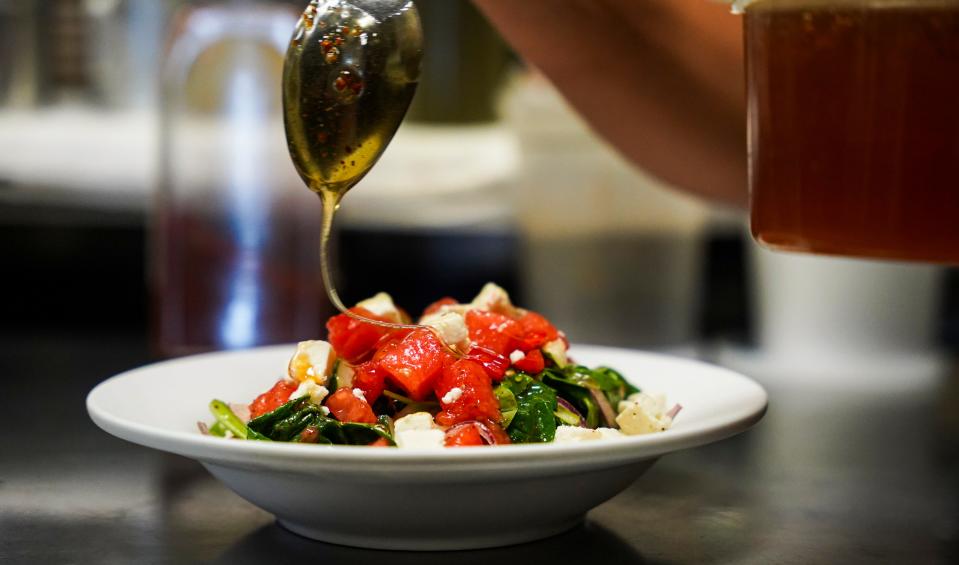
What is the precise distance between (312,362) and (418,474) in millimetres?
281

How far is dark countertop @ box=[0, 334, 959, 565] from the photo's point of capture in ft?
3.03

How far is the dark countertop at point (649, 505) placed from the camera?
0.92 m

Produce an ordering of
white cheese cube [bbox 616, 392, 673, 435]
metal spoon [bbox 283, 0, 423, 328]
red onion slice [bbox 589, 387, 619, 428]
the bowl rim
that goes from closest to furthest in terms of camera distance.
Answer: the bowl rim → metal spoon [bbox 283, 0, 423, 328] → white cheese cube [bbox 616, 392, 673, 435] → red onion slice [bbox 589, 387, 619, 428]

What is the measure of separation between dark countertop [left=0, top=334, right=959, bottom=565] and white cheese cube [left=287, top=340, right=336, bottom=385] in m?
0.13

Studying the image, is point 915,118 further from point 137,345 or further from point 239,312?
point 137,345

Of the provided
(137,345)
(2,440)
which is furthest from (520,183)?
(2,440)

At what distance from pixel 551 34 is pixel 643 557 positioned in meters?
0.70

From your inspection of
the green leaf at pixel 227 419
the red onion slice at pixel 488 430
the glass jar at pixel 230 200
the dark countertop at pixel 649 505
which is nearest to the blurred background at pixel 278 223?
the glass jar at pixel 230 200

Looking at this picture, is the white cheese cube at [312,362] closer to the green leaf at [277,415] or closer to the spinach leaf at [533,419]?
the green leaf at [277,415]

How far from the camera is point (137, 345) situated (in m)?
2.16

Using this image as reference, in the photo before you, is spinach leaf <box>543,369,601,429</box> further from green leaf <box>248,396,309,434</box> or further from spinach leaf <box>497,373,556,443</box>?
green leaf <box>248,396,309,434</box>

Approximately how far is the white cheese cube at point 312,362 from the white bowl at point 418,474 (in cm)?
11

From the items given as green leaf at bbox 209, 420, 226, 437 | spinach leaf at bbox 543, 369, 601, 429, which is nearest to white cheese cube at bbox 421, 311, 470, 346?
spinach leaf at bbox 543, 369, 601, 429

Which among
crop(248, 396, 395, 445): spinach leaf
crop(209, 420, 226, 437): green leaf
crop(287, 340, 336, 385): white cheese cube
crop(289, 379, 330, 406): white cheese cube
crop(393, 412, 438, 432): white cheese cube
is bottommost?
crop(209, 420, 226, 437): green leaf
